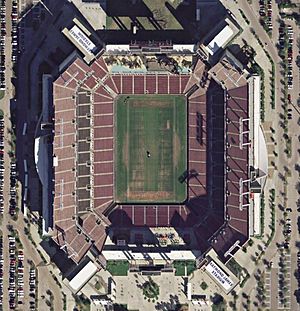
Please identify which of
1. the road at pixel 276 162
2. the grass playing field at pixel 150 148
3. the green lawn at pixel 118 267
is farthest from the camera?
the road at pixel 276 162

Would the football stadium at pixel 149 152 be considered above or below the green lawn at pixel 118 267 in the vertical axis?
above

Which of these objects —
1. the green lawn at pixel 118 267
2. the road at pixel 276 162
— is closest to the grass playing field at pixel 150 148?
the green lawn at pixel 118 267

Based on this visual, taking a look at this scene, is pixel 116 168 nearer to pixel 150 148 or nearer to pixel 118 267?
pixel 150 148

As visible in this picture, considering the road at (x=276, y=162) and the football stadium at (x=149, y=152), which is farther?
the road at (x=276, y=162)

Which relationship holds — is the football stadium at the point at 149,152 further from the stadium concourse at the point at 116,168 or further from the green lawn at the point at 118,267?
the green lawn at the point at 118,267

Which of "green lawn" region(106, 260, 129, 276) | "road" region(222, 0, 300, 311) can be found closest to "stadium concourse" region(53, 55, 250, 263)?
"green lawn" region(106, 260, 129, 276)

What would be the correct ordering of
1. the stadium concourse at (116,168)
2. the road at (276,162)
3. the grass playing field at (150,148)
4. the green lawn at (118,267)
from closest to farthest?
the stadium concourse at (116,168) → the green lawn at (118,267) → the grass playing field at (150,148) → the road at (276,162)

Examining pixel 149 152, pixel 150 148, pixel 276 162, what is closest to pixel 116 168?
pixel 149 152
